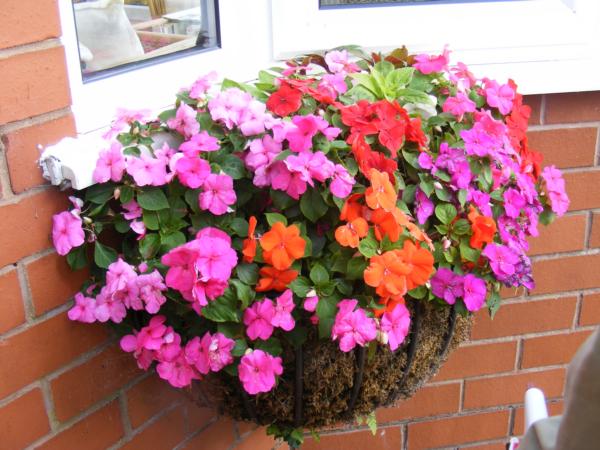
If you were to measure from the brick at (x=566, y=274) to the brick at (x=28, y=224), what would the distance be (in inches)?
52.8

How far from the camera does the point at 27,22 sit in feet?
4.07

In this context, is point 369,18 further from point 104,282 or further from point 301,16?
point 104,282

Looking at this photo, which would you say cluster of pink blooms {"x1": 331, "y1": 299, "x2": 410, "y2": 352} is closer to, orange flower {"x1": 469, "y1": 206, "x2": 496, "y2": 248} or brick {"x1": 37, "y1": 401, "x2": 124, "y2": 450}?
orange flower {"x1": 469, "y1": 206, "x2": 496, "y2": 248}

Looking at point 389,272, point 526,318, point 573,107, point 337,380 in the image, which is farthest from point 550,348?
point 389,272

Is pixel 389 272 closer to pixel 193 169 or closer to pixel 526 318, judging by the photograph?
pixel 193 169

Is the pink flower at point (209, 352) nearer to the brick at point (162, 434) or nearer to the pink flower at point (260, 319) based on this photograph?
the pink flower at point (260, 319)

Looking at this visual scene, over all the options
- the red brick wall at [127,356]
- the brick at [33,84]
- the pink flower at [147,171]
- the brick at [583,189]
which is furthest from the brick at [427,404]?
the brick at [33,84]

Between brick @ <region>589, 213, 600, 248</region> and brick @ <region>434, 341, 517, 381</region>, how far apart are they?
35cm

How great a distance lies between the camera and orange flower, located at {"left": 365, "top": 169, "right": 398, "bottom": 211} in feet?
4.09

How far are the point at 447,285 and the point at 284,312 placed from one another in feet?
1.01

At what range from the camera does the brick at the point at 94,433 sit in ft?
4.78

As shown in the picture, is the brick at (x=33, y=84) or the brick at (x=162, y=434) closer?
the brick at (x=33, y=84)

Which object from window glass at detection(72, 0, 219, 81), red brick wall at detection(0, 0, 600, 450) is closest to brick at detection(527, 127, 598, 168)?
red brick wall at detection(0, 0, 600, 450)

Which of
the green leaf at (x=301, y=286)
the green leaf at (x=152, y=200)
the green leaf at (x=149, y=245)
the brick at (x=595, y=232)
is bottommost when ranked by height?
the brick at (x=595, y=232)
